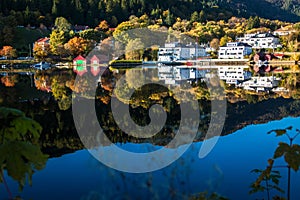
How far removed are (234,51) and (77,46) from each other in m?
19.2

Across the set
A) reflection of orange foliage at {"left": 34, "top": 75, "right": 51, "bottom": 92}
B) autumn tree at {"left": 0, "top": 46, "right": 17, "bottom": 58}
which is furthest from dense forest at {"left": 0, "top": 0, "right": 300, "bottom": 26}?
reflection of orange foliage at {"left": 34, "top": 75, "right": 51, "bottom": 92}

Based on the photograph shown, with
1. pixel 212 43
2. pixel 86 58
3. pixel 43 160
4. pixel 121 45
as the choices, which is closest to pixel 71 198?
pixel 43 160

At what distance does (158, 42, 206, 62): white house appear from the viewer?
45469mm

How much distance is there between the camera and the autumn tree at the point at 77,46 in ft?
124

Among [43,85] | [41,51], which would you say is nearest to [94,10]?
[41,51]

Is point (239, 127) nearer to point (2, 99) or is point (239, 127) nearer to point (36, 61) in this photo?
point (2, 99)

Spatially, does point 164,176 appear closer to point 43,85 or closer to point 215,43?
point 43,85

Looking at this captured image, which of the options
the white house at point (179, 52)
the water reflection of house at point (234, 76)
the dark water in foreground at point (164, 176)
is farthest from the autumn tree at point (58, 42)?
the dark water in foreground at point (164, 176)

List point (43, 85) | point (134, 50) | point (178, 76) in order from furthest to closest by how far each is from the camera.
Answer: point (134, 50), point (178, 76), point (43, 85)

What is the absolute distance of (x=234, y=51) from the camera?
43719 millimetres

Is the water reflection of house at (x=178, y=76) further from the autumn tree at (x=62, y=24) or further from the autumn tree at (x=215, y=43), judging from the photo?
the autumn tree at (x=62, y=24)

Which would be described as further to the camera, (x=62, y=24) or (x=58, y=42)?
(x=62, y=24)

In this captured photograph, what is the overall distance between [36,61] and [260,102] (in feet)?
101

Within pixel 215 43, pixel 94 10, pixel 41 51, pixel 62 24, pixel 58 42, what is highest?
pixel 94 10
